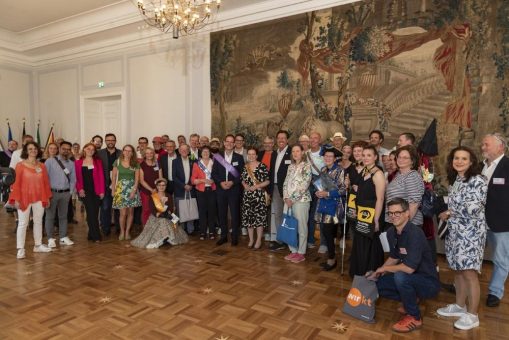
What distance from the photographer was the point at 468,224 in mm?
2789

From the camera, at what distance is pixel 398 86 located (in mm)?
5039

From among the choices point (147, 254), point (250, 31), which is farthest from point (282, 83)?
point (147, 254)

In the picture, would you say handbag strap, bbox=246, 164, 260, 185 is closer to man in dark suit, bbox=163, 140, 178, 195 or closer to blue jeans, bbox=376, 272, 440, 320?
man in dark suit, bbox=163, 140, 178, 195

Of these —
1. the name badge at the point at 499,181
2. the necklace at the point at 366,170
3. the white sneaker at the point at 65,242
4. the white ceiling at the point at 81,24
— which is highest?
the white ceiling at the point at 81,24

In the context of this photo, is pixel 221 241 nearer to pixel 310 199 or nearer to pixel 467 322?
pixel 310 199

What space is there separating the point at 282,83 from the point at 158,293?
13.5 feet

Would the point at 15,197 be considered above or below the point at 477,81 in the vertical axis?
below

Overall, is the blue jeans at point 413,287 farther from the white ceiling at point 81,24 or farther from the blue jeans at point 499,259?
the white ceiling at point 81,24

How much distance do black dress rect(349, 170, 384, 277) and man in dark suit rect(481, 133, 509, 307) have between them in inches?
37.5

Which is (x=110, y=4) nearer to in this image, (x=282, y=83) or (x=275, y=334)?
(x=282, y=83)

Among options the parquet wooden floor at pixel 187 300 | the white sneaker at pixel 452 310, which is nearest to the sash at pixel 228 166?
the parquet wooden floor at pixel 187 300

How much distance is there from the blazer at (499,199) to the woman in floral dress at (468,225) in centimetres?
36

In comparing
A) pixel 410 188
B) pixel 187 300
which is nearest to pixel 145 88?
pixel 187 300

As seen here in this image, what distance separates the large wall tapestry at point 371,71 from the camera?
4.50 metres
